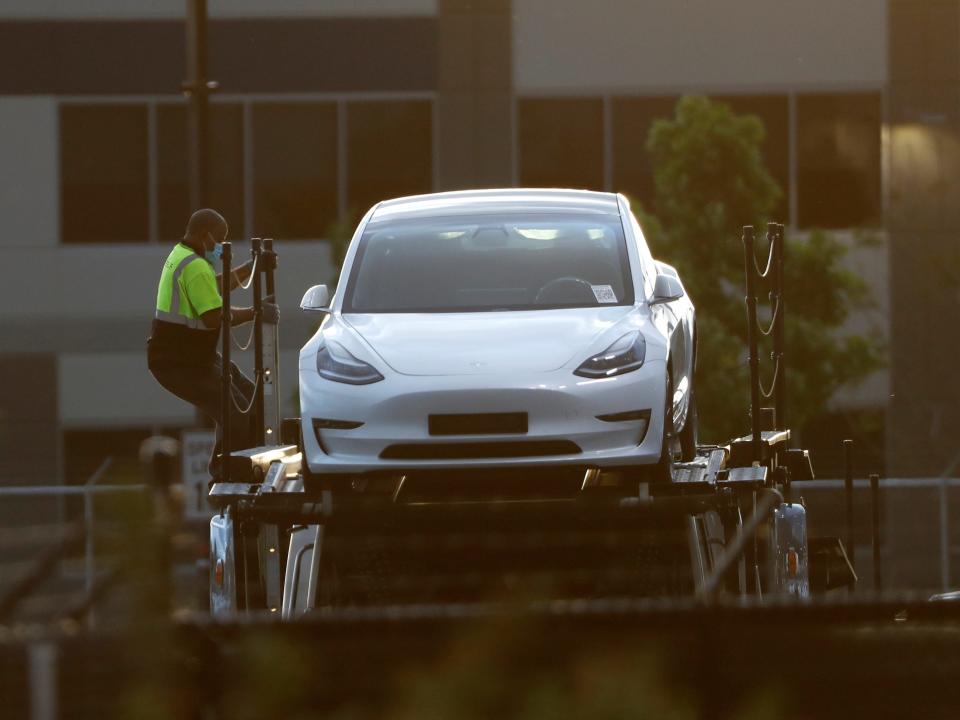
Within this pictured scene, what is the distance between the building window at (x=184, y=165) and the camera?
80.1 feet

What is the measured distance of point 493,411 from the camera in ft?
24.0

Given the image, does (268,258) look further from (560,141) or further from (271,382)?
(560,141)

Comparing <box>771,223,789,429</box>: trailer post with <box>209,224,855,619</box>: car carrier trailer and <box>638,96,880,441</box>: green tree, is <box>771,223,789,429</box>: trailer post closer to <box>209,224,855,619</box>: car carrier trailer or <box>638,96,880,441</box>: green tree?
<box>209,224,855,619</box>: car carrier trailer

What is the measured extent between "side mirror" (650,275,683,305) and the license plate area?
1285 mm

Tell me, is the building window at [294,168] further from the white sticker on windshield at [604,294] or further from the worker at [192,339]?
the white sticker on windshield at [604,294]

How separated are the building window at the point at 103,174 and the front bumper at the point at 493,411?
1748 centimetres

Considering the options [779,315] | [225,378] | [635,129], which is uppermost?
[635,129]

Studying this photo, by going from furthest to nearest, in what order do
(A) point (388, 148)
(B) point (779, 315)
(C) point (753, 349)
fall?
(A) point (388, 148) < (B) point (779, 315) < (C) point (753, 349)

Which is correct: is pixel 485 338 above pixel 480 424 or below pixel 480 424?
above

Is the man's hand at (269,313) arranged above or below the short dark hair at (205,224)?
below

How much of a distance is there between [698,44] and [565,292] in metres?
16.3

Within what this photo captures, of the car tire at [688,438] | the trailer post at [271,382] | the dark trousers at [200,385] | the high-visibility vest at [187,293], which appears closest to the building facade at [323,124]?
the high-visibility vest at [187,293]

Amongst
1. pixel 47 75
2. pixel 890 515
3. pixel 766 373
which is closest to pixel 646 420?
pixel 890 515

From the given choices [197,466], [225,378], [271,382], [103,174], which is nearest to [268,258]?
[271,382]
